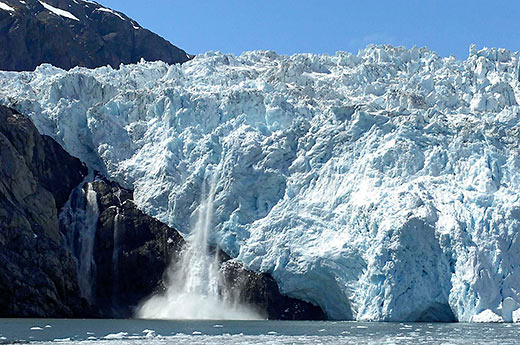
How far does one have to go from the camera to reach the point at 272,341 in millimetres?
24828

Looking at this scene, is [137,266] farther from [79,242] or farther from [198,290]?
[198,290]

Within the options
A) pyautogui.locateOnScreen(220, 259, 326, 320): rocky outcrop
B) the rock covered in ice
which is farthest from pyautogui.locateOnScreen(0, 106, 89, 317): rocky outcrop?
the rock covered in ice

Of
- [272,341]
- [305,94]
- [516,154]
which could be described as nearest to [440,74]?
[305,94]

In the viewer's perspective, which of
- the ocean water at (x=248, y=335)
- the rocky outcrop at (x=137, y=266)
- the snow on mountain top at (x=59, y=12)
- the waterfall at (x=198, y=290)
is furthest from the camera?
the snow on mountain top at (x=59, y=12)

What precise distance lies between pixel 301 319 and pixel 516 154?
14060mm

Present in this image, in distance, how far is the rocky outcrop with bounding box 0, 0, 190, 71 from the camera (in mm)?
80500

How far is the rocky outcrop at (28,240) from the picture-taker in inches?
1469

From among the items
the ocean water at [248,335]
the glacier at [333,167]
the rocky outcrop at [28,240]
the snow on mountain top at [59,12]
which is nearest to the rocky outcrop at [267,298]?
the glacier at [333,167]

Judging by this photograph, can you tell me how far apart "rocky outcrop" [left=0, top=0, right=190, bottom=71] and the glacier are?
26481mm

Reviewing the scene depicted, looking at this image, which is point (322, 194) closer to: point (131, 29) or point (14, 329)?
point (14, 329)

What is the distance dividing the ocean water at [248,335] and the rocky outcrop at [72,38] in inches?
2090

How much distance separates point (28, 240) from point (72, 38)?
48952 millimetres

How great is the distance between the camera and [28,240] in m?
38.5

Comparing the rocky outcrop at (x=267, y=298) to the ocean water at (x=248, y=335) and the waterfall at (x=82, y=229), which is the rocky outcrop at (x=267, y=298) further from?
the ocean water at (x=248, y=335)
